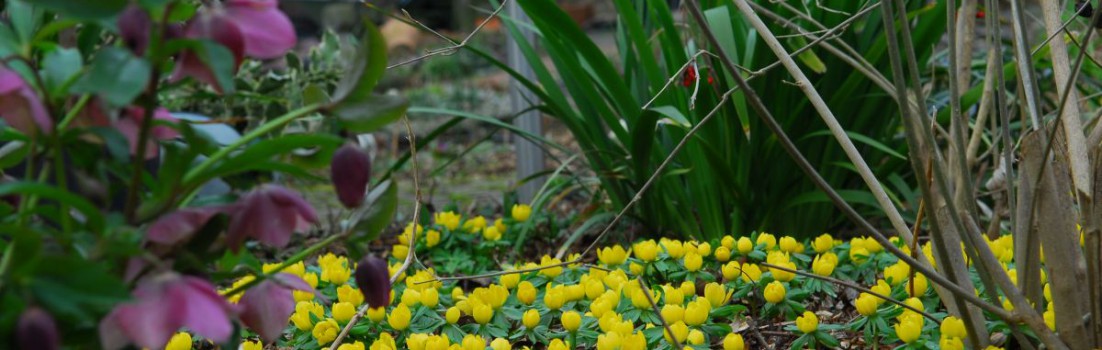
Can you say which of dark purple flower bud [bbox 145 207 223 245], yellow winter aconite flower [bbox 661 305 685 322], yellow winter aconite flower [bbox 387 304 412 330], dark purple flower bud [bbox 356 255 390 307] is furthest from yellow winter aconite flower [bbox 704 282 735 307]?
dark purple flower bud [bbox 145 207 223 245]

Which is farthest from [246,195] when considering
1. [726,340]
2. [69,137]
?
[726,340]

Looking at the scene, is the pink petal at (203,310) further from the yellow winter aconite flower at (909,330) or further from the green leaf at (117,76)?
the yellow winter aconite flower at (909,330)

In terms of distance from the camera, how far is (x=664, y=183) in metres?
2.16

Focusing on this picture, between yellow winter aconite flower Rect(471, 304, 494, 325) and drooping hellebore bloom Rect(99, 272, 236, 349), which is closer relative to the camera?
drooping hellebore bloom Rect(99, 272, 236, 349)

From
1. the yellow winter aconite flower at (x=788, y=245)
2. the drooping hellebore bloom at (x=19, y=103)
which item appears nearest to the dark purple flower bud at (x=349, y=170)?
the drooping hellebore bloom at (x=19, y=103)

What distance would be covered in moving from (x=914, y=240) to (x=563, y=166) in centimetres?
112

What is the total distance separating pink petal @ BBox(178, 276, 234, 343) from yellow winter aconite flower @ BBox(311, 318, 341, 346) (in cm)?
71

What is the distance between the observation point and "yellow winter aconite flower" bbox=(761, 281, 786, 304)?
4.59 feet

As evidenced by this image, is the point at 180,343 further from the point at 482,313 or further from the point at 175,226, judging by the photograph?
the point at 175,226

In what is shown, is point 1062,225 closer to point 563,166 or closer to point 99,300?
point 99,300

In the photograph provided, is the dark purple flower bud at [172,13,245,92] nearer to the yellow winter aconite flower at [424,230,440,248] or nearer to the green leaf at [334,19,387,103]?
the green leaf at [334,19,387,103]

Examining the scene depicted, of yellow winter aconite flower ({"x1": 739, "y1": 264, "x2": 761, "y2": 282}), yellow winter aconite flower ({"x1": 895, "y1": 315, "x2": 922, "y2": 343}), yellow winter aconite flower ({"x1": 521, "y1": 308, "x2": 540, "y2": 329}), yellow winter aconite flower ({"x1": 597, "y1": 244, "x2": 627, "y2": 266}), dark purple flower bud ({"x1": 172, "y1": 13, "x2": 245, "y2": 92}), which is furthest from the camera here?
yellow winter aconite flower ({"x1": 597, "y1": 244, "x2": 627, "y2": 266})

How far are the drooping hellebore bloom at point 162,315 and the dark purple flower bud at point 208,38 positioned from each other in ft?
0.48

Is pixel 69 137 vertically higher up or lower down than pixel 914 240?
higher up
